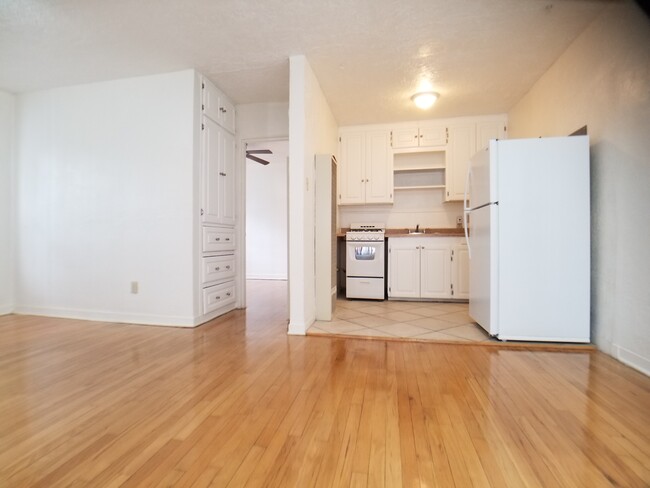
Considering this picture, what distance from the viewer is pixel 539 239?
91.0 inches

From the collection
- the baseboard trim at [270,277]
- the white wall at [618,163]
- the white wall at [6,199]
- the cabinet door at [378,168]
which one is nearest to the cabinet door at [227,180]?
the cabinet door at [378,168]

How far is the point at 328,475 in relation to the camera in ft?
3.25

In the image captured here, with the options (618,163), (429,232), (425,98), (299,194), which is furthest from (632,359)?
(425,98)

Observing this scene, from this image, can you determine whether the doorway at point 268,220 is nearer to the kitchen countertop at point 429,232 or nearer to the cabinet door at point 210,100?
the kitchen countertop at point 429,232

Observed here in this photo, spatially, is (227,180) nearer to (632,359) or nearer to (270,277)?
(270,277)

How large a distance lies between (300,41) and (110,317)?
3081 millimetres

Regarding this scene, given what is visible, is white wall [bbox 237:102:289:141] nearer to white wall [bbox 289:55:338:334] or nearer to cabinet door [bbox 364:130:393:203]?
white wall [bbox 289:55:338:334]

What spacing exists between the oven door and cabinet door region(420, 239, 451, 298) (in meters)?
0.53

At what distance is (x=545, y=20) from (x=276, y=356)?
300 centimetres

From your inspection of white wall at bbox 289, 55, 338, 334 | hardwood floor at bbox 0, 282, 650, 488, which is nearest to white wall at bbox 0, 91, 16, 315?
hardwood floor at bbox 0, 282, 650, 488

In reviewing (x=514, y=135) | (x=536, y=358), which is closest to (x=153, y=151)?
(x=536, y=358)

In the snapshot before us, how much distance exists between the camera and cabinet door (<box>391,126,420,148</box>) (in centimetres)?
421

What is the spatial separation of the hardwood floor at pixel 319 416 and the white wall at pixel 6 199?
5.55ft

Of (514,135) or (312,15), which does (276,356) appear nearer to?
(312,15)
